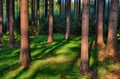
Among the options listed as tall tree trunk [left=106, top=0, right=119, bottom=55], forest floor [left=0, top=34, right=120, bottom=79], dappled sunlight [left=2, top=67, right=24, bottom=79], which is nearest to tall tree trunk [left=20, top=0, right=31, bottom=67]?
forest floor [left=0, top=34, right=120, bottom=79]

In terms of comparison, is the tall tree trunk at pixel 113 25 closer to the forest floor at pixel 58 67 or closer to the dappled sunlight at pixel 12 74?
the forest floor at pixel 58 67

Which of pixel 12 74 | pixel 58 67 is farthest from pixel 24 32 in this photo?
pixel 58 67

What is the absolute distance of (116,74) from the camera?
52.5ft

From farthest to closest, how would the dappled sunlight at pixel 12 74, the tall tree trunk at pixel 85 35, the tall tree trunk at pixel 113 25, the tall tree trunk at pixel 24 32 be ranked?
the tall tree trunk at pixel 113 25 → the tall tree trunk at pixel 24 32 → the dappled sunlight at pixel 12 74 → the tall tree trunk at pixel 85 35

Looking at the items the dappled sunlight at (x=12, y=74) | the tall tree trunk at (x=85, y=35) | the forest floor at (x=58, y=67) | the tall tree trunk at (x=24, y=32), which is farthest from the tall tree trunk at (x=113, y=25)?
the dappled sunlight at (x=12, y=74)

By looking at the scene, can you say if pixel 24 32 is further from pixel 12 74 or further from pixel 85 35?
pixel 85 35

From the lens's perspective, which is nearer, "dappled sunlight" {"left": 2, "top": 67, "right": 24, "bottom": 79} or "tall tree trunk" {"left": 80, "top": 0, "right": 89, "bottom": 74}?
"tall tree trunk" {"left": 80, "top": 0, "right": 89, "bottom": 74}

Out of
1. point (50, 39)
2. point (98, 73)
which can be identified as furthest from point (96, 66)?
point (50, 39)

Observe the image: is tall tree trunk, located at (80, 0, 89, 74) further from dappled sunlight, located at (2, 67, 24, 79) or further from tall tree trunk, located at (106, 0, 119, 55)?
dappled sunlight, located at (2, 67, 24, 79)

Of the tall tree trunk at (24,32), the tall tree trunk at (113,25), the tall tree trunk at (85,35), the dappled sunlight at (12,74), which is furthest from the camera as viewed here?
the tall tree trunk at (113,25)

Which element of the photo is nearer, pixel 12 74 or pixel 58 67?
pixel 12 74

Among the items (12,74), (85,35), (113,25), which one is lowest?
(12,74)

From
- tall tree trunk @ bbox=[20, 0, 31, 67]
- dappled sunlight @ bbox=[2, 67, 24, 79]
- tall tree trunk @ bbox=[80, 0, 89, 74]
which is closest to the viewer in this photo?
tall tree trunk @ bbox=[80, 0, 89, 74]

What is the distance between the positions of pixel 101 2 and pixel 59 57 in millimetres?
6288
